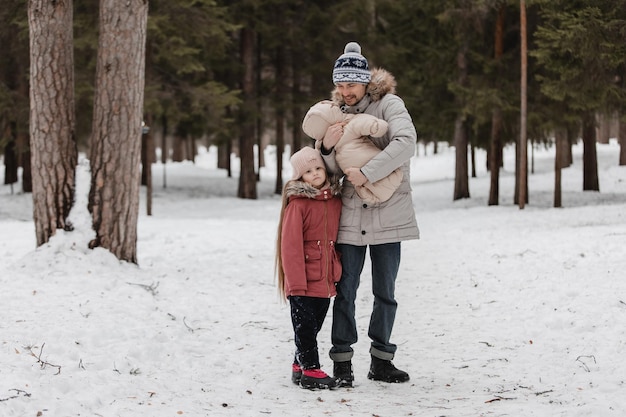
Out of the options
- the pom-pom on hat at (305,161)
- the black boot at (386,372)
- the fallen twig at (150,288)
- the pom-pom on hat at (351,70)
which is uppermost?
the pom-pom on hat at (351,70)

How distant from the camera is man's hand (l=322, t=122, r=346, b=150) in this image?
16.0ft

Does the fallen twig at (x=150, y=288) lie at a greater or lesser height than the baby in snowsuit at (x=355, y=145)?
lesser

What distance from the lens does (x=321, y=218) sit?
16.1 feet

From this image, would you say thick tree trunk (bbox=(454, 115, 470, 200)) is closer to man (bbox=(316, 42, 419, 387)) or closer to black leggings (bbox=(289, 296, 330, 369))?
man (bbox=(316, 42, 419, 387))

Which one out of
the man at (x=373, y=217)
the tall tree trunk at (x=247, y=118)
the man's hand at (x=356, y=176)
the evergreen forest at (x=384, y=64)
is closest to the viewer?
the man's hand at (x=356, y=176)

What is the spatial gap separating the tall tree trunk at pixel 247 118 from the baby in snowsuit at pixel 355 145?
1848 centimetres

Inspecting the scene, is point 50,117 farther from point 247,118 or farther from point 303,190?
point 247,118

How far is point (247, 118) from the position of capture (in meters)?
23.4

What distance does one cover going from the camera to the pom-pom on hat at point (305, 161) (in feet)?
16.0

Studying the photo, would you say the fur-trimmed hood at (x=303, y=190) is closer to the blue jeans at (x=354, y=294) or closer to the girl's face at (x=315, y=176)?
the girl's face at (x=315, y=176)

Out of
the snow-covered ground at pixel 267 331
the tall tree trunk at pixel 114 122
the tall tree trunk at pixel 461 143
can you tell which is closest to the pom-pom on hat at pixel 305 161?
the snow-covered ground at pixel 267 331

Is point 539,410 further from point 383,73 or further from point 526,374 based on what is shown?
point 383,73

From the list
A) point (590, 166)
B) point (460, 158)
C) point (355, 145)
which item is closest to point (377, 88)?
point (355, 145)

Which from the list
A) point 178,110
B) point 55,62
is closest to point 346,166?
point 55,62
